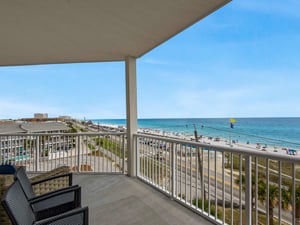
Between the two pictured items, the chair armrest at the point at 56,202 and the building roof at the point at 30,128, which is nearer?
the chair armrest at the point at 56,202

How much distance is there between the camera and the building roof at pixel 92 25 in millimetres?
2371

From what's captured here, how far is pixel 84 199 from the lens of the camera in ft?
11.1

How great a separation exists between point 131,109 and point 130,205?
2.02m

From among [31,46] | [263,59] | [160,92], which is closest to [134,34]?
[31,46]

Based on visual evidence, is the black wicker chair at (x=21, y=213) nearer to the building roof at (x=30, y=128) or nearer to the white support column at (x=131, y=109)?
the white support column at (x=131, y=109)

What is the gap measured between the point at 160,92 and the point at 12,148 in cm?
2293

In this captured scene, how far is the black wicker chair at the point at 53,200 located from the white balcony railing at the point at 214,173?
1.57 m

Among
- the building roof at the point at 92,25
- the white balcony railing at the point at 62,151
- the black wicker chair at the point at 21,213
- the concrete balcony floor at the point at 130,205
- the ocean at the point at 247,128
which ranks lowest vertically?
the ocean at the point at 247,128

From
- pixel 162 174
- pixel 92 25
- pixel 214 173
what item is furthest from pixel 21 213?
pixel 162 174

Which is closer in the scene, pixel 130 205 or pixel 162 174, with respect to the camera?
pixel 130 205

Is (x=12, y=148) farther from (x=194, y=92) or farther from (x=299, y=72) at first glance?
(x=299, y=72)

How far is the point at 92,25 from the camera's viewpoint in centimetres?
293

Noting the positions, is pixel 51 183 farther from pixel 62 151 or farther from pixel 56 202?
pixel 62 151

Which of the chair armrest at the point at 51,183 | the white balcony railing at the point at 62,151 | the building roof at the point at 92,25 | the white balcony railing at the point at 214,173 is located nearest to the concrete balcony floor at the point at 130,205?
the white balcony railing at the point at 214,173
